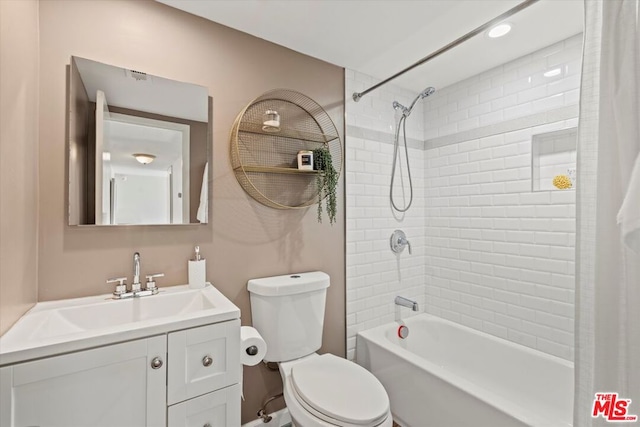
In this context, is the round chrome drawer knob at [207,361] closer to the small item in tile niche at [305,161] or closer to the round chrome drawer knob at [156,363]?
the round chrome drawer knob at [156,363]

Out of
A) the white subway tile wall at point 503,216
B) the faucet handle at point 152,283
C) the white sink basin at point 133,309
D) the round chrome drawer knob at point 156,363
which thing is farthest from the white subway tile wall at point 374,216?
the round chrome drawer knob at point 156,363

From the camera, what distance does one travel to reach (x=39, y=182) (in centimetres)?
125

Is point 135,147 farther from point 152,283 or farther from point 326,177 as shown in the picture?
point 326,177

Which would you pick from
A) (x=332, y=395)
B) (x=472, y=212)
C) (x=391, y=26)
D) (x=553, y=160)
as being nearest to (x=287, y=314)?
(x=332, y=395)

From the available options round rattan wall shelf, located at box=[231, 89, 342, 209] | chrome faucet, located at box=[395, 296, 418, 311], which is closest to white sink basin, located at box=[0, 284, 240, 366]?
round rattan wall shelf, located at box=[231, 89, 342, 209]

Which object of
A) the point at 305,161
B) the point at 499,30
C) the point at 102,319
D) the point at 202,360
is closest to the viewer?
the point at 202,360

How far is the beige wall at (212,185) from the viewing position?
4.22ft

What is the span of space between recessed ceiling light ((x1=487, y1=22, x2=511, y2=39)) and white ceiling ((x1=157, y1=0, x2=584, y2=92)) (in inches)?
1.3

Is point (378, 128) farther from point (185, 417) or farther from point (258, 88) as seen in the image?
point (185, 417)

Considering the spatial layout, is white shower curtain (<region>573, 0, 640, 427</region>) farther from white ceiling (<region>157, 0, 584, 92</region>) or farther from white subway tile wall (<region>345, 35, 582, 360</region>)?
white subway tile wall (<region>345, 35, 582, 360</region>)


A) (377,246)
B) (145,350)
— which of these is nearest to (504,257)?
(377,246)

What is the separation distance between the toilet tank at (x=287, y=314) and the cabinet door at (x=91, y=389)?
0.67m

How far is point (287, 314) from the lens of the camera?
1688 mm

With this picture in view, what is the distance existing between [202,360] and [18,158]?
98 cm
